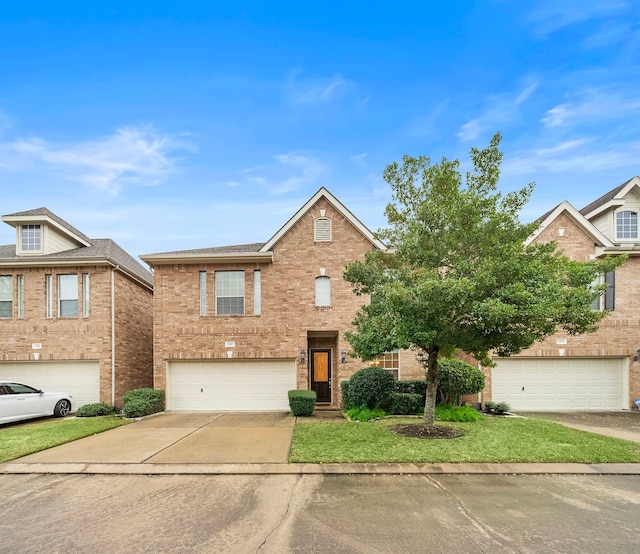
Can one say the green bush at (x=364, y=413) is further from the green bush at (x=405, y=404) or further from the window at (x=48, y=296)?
the window at (x=48, y=296)

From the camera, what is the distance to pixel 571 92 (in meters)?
14.5

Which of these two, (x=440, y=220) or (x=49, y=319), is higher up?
(x=440, y=220)

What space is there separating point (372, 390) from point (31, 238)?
47.0 feet

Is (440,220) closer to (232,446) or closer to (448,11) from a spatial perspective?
(232,446)

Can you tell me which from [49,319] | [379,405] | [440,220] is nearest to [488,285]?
[440,220]

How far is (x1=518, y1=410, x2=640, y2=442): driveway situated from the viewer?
387 inches

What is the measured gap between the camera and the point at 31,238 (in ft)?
47.4

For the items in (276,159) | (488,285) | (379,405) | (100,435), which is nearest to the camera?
(488,285)

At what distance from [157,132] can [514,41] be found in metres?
15.1

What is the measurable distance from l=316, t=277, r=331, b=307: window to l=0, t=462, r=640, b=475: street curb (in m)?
7.71

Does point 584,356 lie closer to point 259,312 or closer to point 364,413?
point 364,413

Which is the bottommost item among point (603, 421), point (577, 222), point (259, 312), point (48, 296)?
point (603, 421)

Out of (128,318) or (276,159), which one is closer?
(128,318)

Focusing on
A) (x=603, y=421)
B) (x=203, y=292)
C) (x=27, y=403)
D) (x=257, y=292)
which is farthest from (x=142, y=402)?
(x=603, y=421)
